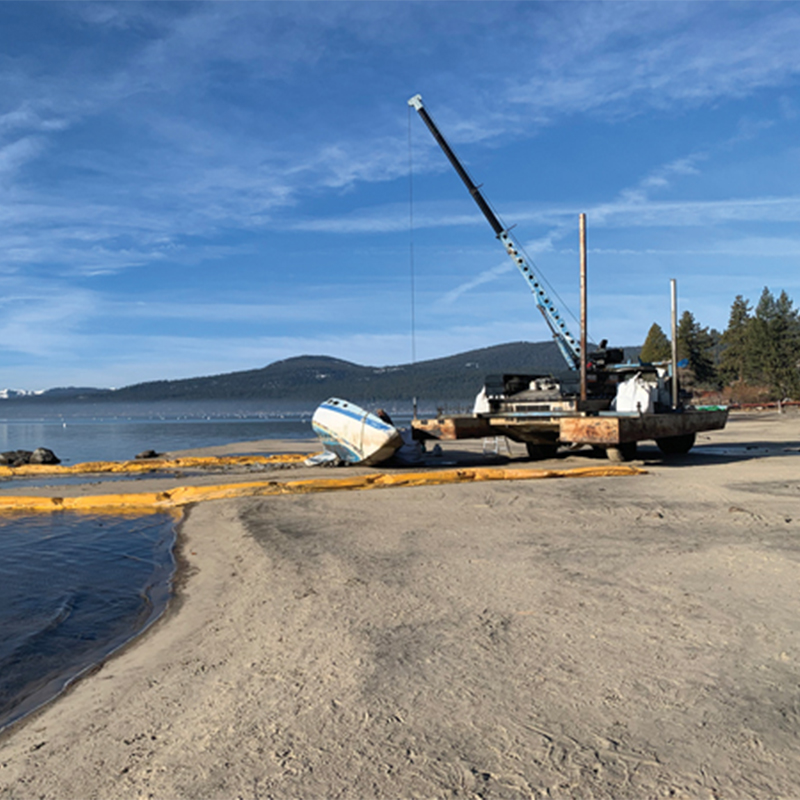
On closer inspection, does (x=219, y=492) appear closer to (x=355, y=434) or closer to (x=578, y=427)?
(x=355, y=434)

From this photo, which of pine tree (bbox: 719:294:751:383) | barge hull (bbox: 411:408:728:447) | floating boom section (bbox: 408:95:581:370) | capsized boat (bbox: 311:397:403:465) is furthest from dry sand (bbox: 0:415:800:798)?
pine tree (bbox: 719:294:751:383)

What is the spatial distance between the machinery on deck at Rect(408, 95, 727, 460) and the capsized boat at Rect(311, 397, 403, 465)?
1073 mm

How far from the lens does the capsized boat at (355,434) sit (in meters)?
16.4

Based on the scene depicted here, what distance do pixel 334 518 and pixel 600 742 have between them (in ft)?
22.9

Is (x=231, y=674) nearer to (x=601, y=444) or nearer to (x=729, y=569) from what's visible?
Answer: (x=729, y=569)

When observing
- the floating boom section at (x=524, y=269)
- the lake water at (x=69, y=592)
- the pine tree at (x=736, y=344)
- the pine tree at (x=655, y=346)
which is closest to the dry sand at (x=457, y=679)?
the lake water at (x=69, y=592)

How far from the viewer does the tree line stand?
73.6 m

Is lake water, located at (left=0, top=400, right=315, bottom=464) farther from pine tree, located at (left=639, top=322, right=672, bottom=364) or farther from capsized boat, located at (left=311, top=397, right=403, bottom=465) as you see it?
pine tree, located at (left=639, top=322, right=672, bottom=364)

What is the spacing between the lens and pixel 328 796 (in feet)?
8.81

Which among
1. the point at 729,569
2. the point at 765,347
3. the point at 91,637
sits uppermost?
the point at 765,347

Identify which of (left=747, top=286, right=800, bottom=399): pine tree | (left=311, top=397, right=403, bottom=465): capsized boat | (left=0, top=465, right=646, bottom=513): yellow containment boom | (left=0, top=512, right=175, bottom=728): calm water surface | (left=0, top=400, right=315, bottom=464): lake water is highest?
(left=747, top=286, right=800, bottom=399): pine tree

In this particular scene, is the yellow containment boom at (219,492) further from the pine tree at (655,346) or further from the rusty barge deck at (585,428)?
the pine tree at (655,346)

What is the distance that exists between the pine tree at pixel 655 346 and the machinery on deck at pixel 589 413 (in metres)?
66.0

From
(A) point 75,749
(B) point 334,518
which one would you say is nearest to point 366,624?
(A) point 75,749
